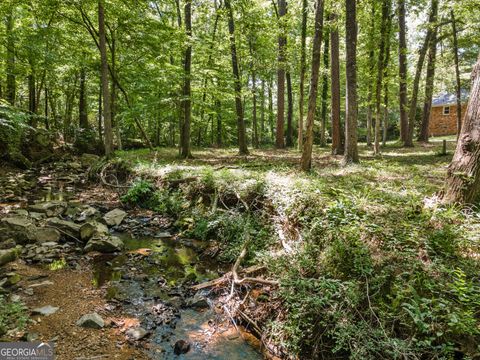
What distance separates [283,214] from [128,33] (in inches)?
442

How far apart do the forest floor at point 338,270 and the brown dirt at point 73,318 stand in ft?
0.20

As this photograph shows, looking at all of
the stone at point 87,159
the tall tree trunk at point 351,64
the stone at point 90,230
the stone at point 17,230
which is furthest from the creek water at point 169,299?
the stone at point 87,159

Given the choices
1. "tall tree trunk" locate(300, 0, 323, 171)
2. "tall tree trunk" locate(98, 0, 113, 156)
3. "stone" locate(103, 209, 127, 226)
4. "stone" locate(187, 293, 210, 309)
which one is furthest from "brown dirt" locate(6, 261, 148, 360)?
"tall tree trunk" locate(98, 0, 113, 156)

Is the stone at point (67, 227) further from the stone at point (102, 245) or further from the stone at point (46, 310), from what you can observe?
the stone at point (46, 310)

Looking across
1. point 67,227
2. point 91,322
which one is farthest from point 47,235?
point 91,322

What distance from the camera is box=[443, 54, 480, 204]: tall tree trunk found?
422 cm

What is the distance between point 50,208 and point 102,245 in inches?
111

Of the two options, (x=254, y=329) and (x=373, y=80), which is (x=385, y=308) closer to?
(x=254, y=329)

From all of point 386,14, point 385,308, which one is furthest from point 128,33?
point 385,308

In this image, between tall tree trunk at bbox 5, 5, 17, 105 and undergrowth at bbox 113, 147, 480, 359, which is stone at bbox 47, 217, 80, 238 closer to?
undergrowth at bbox 113, 147, 480, 359

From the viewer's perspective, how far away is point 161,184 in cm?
928

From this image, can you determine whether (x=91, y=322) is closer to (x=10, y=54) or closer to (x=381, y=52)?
(x=381, y=52)

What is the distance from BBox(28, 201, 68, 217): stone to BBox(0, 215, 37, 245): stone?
Answer: 134cm

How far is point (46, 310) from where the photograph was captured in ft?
13.2
